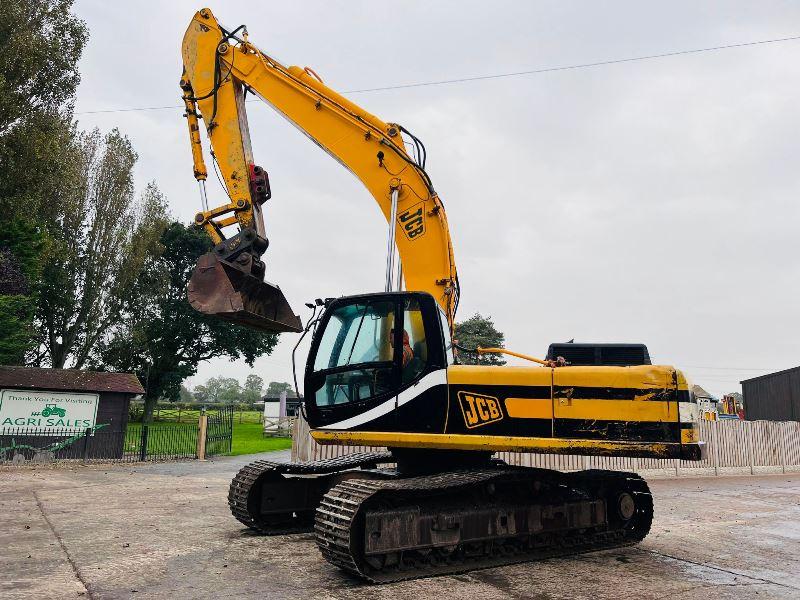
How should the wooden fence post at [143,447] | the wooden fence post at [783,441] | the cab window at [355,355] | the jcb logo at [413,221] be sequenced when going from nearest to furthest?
the cab window at [355,355], the jcb logo at [413,221], the wooden fence post at [783,441], the wooden fence post at [143,447]

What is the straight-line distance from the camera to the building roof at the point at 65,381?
19791 mm

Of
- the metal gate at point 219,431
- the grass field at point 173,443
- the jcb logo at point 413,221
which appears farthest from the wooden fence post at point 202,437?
the jcb logo at point 413,221

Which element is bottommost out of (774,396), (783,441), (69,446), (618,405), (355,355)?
(69,446)

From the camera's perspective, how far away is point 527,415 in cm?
605

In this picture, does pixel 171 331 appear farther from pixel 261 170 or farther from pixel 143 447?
pixel 261 170

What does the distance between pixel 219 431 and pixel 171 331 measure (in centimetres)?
2318

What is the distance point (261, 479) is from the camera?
7359 millimetres

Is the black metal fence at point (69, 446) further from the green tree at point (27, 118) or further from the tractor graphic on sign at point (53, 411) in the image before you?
the green tree at point (27, 118)

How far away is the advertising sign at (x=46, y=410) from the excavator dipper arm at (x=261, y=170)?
15148 mm

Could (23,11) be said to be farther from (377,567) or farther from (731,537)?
(731,537)

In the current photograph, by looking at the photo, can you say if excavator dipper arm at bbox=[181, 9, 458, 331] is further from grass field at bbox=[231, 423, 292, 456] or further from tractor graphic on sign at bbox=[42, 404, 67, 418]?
grass field at bbox=[231, 423, 292, 456]

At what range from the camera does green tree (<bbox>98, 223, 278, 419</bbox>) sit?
40312mm

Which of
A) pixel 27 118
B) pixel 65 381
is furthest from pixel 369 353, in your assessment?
pixel 27 118

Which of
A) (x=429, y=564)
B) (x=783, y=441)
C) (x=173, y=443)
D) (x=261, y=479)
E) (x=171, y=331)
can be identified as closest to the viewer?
(x=429, y=564)
